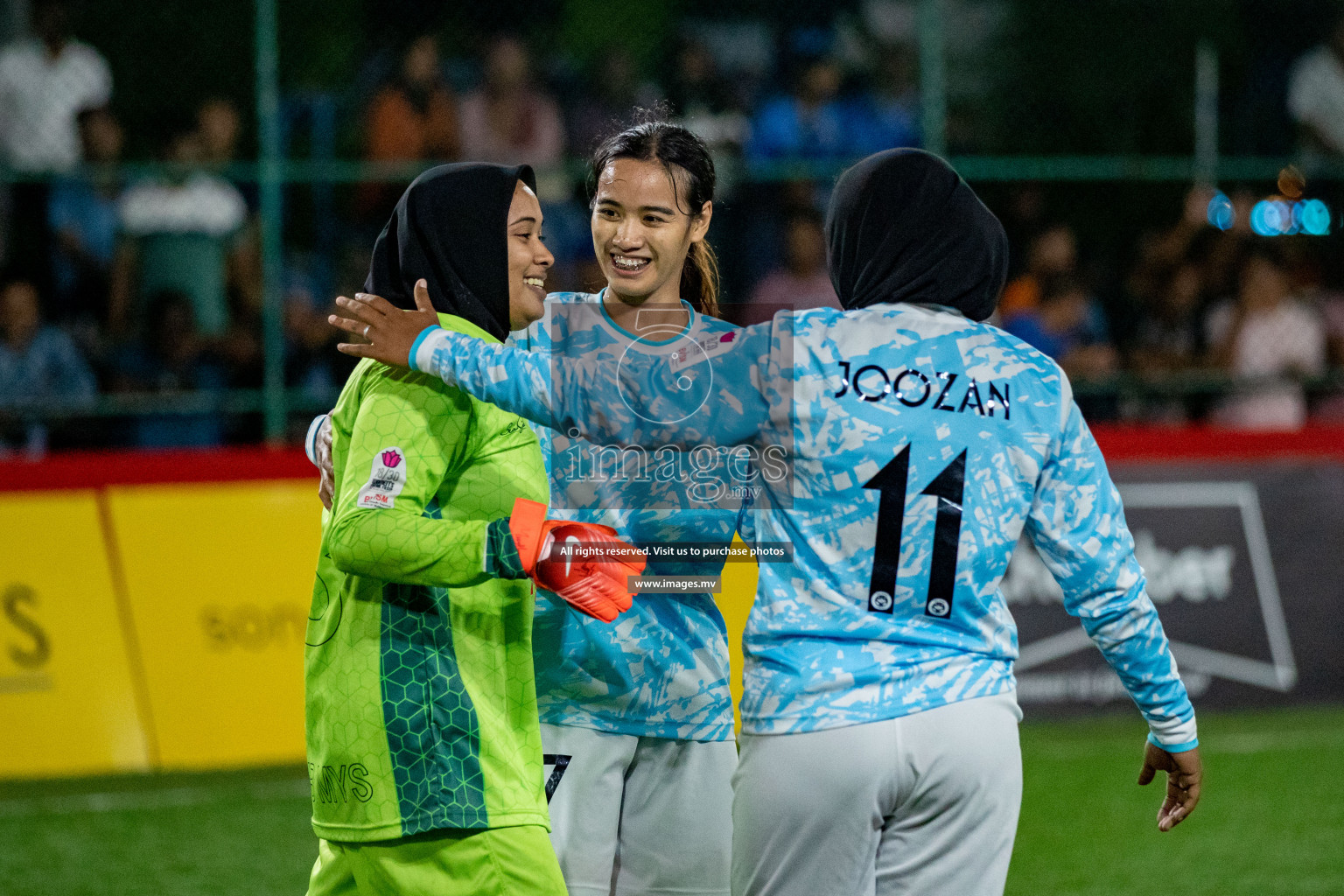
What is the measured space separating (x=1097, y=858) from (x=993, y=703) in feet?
10.8

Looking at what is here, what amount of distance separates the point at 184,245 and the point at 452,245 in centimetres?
539

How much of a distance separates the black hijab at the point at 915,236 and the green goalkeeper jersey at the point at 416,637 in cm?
75

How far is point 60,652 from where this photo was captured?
668 centimetres

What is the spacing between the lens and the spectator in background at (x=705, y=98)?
8.84 metres

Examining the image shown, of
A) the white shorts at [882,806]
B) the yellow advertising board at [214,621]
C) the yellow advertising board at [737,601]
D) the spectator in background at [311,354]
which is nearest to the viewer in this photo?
the white shorts at [882,806]

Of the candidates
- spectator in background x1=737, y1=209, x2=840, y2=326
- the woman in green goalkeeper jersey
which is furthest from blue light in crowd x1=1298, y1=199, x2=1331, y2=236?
the woman in green goalkeeper jersey

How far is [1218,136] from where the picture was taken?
916 cm

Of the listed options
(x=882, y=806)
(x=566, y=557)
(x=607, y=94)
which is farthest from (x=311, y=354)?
(x=882, y=806)

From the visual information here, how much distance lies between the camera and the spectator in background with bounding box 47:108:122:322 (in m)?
7.64

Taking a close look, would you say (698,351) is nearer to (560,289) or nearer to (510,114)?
(560,289)

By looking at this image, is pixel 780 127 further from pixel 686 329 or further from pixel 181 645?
pixel 686 329

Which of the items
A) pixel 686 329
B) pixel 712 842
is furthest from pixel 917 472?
pixel 712 842

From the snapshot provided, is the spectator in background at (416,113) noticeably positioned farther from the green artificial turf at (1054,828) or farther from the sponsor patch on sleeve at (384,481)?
the sponsor patch on sleeve at (384,481)

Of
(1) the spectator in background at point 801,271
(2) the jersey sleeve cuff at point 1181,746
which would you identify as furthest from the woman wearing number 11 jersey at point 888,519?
(1) the spectator in background at point 801,271
